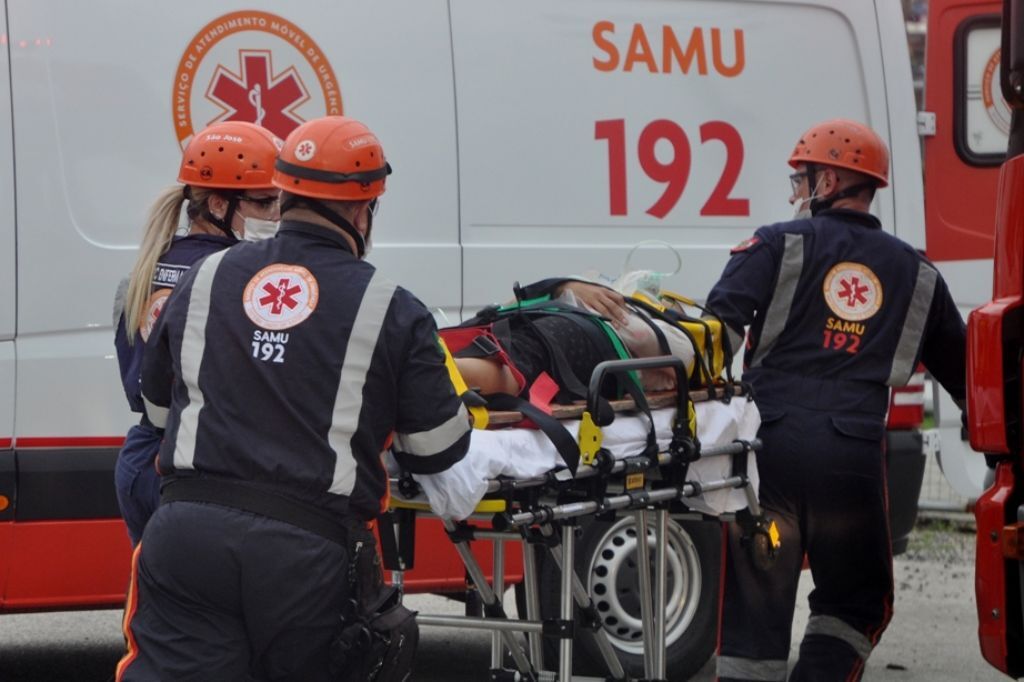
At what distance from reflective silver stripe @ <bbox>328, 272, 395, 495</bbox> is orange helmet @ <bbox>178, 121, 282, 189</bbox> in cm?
118

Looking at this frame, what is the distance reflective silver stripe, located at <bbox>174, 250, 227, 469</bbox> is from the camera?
3594 millimetres

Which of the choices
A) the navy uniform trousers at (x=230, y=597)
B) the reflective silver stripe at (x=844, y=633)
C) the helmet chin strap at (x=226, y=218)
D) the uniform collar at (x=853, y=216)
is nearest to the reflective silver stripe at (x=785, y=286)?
the uniform collar at (x=853, y=216)

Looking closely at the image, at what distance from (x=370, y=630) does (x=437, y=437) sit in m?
0.45

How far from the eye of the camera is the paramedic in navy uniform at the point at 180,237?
4.51m

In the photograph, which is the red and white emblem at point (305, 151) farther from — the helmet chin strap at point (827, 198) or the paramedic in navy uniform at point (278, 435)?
the helmet chin strap at point (827, 198)

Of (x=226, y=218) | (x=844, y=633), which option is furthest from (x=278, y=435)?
(x=844, y=633)

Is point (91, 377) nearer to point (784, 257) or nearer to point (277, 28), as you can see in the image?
point (277, 28)

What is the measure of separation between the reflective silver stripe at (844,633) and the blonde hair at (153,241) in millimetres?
2243

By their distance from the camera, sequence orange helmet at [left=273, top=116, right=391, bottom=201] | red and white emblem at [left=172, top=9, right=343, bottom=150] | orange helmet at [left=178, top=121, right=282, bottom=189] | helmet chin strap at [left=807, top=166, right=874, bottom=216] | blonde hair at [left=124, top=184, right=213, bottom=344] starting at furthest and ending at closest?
red and white emblem at [left=172, top=9, right=343, bottom=150] < helmet chin strap at [left=807, top=166, right=874, bottom=216] < orange helmet at [left=178, top=121, right=282, bottom=189] < blonde hair at [left=124, top=184, right=213, bottom=344] < orange helmet at [left=273, top=116, right=391, bottom=201]

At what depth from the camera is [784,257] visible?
508cm

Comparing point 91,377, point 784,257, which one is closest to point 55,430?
point 91,377

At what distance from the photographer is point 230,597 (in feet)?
11.5

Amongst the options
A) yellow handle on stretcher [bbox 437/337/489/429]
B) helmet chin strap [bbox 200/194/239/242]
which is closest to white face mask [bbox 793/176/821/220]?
yellow handle on stretcher [bbox 437/337/489/429]

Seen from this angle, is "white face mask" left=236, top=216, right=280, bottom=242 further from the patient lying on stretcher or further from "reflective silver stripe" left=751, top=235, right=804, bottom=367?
"reflective silver stripe" left=751, top=235, right=804, bottom=367
